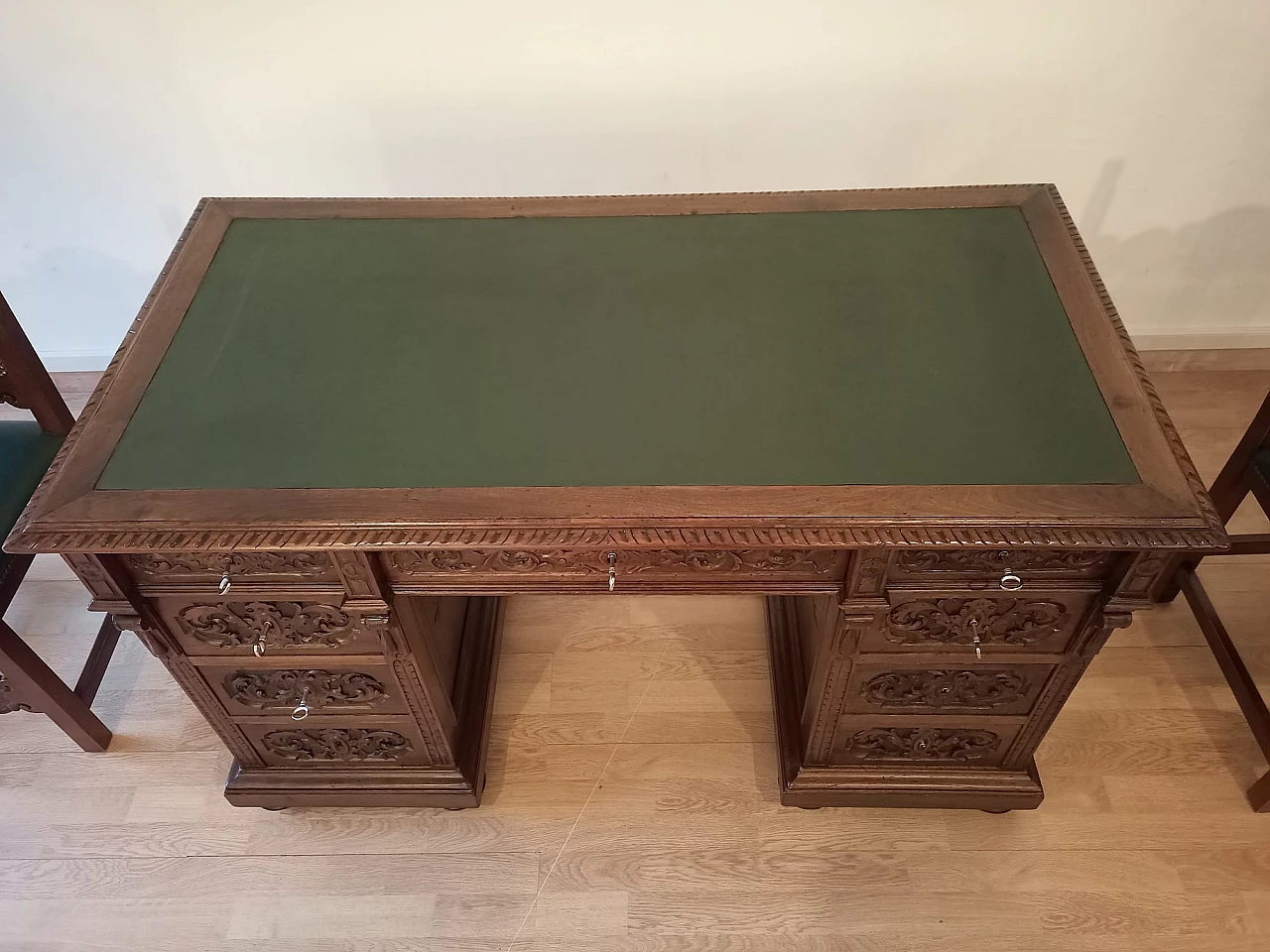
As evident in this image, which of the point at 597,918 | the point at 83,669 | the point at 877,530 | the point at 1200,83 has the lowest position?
the point at 597,918

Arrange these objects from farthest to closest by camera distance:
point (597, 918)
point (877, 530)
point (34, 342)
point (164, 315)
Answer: point (34, 342), point (597, 918), point (164, 315), point (877, 530)

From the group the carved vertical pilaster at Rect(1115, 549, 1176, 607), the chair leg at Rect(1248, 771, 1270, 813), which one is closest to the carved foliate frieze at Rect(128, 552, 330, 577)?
the carved vertical pilaster at Rect(1115, 549, 1176, 607)

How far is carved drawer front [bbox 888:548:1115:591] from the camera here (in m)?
1.04

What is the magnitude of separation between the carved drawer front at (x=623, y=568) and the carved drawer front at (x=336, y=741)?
0.37 metres

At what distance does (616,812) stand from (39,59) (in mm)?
1713

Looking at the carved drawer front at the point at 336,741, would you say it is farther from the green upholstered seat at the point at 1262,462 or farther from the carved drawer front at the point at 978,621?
the green upholstered seat at the point at 1262,462

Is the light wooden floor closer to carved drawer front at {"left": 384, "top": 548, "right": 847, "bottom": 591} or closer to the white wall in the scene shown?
carved drawer front at {"left": 384, "top": 548, "right": 847, "bottom": 591}

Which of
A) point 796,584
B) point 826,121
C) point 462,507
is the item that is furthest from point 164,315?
point 826,121

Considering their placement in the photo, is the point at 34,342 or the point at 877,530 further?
the point at 34,342

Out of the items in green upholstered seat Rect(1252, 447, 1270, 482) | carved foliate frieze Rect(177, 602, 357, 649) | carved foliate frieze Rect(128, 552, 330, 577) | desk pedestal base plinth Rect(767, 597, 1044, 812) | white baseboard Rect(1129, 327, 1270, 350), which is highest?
carved foliate frieze Rect(128, 552, 330, 577)

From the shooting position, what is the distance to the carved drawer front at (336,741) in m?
1.35

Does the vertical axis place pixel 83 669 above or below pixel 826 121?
below

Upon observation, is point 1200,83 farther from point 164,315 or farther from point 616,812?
point 164,315

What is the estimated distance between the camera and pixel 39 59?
158 cm
